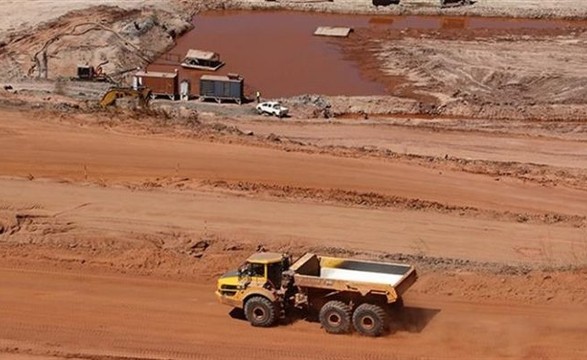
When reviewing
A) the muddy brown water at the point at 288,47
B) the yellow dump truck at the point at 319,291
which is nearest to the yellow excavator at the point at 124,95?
the muddy brown water at the point at 288,47

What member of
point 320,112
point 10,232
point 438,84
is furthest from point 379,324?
point 438,84

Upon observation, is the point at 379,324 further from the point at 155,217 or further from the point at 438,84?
the point at 438,84

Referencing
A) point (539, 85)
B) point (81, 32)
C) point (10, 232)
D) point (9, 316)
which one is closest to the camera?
point (9, 316)

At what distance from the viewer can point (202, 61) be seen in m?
54.4

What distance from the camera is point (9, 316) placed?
1981 cm

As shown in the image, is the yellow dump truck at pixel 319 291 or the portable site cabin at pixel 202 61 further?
the portable site cabin at pixel 202 61

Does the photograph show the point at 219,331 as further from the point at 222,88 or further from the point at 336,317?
the point at 222,88

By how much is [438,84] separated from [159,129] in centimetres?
2172

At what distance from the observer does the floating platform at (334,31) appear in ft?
208

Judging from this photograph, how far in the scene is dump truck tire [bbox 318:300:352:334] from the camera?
719 inches

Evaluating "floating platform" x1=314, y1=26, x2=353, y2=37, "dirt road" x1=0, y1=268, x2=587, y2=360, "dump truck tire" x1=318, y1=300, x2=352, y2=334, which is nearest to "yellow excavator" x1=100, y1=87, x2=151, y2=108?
"dirt road" x1=0, y1=268, x2=587, y2=360

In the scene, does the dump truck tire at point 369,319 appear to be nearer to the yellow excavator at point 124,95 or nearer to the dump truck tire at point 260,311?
the dump truck tire at point 260,311

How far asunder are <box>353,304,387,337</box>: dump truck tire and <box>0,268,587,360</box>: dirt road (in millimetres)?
212

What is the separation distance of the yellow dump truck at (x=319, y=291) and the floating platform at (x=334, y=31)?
148ft
